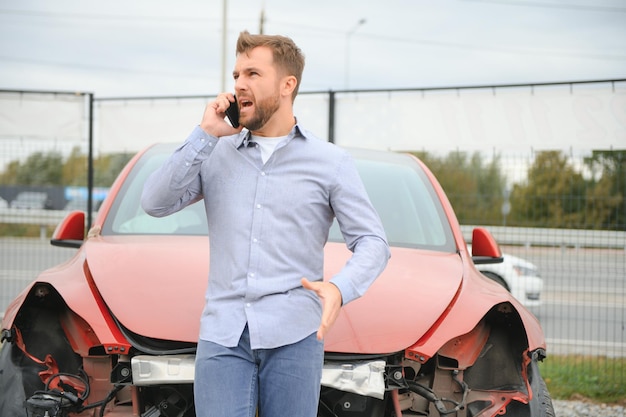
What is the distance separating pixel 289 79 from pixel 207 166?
1.23 ft

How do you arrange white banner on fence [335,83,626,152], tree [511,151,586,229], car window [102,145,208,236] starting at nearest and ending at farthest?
car window [102,145,208,236], white banner on fence [335,83,626,152], tree [511,151,586,229]

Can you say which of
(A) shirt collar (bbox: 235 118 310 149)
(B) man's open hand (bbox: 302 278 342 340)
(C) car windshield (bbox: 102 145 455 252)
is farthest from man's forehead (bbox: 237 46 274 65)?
(C) car windshield (bbox: 102 145 455 252)

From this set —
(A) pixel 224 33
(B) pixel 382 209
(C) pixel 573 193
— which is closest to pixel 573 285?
(C) pixel 573 193

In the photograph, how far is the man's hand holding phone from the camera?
2.38 meters

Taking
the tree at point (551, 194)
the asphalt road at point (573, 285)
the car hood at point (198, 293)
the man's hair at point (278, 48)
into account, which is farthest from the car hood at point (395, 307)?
the asphalt road at point (573, 285)

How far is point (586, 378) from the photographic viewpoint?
21.6ft

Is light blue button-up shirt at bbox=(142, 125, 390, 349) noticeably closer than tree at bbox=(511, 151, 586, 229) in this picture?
Yes

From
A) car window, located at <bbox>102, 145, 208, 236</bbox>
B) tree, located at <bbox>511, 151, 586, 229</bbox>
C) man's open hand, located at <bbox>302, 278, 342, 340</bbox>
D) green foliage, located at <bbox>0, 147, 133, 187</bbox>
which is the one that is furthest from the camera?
green foliage, located at <bbox>0, 147, 133, 187</bbox>

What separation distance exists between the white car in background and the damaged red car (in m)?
5.75

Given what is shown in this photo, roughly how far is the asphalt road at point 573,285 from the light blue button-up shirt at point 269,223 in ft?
17.2

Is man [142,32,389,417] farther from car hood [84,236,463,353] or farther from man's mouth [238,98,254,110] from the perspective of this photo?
car hood [84,236,463,353]

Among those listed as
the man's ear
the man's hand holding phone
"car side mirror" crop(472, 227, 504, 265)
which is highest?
the man's ear

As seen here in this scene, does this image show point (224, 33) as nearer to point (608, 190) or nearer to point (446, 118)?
point (446, 118)

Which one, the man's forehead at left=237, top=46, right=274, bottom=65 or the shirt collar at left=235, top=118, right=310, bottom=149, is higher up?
the man's forehead at left=237, top=46, right=274, bottom=65
